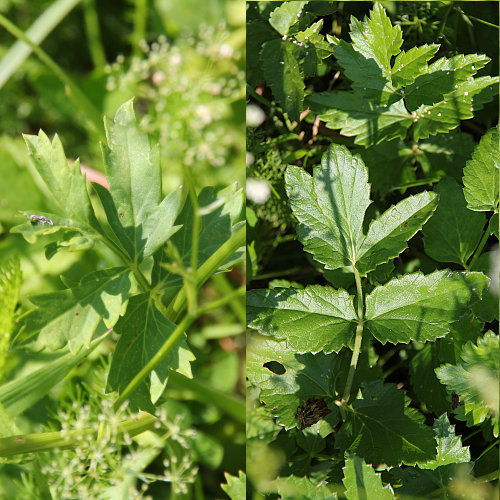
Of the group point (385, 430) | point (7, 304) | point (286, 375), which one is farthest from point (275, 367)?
point (7, 304)

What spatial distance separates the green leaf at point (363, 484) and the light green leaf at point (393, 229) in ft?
0.74

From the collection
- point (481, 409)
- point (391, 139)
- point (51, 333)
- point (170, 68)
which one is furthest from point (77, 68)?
point (481, 409)

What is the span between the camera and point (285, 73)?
0.64 m

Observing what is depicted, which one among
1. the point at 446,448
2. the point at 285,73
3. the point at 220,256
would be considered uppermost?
the point at 285,73

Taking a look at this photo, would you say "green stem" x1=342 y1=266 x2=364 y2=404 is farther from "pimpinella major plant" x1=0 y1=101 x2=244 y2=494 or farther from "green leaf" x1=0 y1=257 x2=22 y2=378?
"green leaf" x1=0 y1=257 x2=22 y2=378

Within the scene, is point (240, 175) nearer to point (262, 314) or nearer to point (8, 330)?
point (8, 330)

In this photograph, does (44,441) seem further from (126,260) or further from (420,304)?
(420,304)

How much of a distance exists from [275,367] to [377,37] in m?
0.40

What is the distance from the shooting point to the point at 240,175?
5.05ft

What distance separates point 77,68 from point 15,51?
21.4 inches

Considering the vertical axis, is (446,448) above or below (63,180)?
below

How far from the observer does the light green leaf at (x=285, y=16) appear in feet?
2.04

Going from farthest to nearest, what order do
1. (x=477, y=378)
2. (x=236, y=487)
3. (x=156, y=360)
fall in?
(x=236, y=487) → (x=156, y=360) → (x=477, y=378)

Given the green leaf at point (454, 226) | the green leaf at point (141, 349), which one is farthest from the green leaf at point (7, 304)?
the green leaf at point (454, 226)
